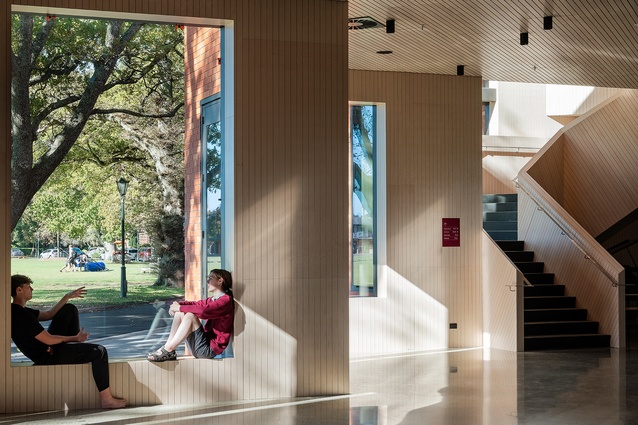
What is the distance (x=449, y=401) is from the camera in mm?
8188

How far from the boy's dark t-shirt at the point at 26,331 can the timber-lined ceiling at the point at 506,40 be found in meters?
4.28

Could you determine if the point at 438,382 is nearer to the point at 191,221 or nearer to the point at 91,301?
the point at 191,221

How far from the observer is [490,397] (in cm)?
841

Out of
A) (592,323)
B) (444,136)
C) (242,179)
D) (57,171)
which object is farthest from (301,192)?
(592,323)

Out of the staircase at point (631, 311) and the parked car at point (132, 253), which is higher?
the parked car at point (132, 253)

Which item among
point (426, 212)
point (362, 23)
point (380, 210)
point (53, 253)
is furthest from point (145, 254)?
point (426, 212)

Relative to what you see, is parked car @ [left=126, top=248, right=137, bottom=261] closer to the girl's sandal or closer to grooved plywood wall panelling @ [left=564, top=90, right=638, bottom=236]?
the girl's sandal

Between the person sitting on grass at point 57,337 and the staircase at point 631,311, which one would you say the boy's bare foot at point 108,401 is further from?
the staircase at point 631,311

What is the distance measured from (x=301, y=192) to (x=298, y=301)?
101cm

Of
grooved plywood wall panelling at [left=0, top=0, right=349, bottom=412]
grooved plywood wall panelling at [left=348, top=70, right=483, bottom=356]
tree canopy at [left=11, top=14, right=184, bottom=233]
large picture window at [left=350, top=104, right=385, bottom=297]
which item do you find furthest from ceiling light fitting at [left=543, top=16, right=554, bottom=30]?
tree canopy at [left=11, top=14, right=184, bottom=233]

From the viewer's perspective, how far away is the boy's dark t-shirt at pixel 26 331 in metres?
7.46

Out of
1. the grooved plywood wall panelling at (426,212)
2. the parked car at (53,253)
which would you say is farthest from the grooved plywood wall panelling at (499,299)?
the parked car at (53,253)

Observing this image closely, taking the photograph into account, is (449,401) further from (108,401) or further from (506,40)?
(506,40)

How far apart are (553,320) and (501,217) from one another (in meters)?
3.86
